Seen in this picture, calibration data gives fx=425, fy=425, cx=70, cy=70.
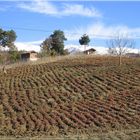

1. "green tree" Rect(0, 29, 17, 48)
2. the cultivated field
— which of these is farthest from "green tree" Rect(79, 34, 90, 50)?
the cultivated field

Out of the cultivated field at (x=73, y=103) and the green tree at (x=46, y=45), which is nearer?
the cultivated field at (x=73, y=103)

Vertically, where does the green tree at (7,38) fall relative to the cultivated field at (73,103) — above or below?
above

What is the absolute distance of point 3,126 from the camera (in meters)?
15.0

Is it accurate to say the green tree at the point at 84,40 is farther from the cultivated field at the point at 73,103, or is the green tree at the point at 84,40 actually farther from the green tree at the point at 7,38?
the cultivated field at the point at 73,103

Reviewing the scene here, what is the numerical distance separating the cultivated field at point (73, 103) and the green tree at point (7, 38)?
37.4 m

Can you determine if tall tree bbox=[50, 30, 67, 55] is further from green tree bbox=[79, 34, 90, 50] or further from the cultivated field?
the cultivated field

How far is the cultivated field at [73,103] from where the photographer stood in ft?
46.1

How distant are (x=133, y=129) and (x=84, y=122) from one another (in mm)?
2042

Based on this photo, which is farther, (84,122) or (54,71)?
(54,71)

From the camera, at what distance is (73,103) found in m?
18.8

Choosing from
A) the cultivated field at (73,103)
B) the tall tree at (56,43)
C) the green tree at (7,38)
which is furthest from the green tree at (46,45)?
the cultivated field at (73,103)

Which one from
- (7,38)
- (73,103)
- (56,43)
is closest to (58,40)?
(56,43)

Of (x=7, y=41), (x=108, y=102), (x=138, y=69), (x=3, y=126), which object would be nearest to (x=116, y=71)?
(x=138, y=69)

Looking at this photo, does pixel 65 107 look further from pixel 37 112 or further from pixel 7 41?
pixel 7 41
